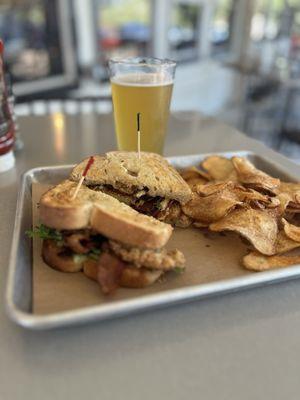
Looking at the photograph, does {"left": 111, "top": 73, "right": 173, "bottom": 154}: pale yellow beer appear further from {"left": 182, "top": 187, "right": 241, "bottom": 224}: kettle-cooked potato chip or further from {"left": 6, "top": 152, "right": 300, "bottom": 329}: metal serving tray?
{"left": 6, "top": 152, "right": 300, "bottom": 329}: metal serving tray

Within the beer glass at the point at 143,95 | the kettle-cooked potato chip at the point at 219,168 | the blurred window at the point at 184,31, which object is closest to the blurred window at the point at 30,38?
the blurred window at the point at 184,31

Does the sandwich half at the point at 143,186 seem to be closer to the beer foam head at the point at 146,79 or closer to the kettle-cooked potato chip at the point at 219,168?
the kettle-cooked potato chip at the point at 219,168

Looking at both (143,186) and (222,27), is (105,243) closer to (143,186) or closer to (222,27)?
(143,186)

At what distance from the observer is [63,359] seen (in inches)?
22.4

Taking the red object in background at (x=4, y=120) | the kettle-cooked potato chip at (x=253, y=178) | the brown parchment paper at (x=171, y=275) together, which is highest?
the red object in background at (x=4, y=120)

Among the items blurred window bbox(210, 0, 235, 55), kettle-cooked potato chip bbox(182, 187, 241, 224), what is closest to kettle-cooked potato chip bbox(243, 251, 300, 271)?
kettle-cooked potato chip bbox(182, 187, 241, 224)

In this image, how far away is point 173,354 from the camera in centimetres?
58

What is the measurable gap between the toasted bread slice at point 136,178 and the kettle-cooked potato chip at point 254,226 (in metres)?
0.13

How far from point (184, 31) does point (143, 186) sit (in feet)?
11.6

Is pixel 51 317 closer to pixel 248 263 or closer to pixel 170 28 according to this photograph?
pixel 248 263

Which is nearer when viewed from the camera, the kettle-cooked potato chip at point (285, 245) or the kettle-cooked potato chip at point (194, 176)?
the kettle-cooked potato chip at point (285, 245)

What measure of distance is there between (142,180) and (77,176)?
0.17 meters

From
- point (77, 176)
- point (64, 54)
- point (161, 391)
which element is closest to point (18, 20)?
point (64, 54)

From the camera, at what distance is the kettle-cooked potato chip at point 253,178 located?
3.20 feet
